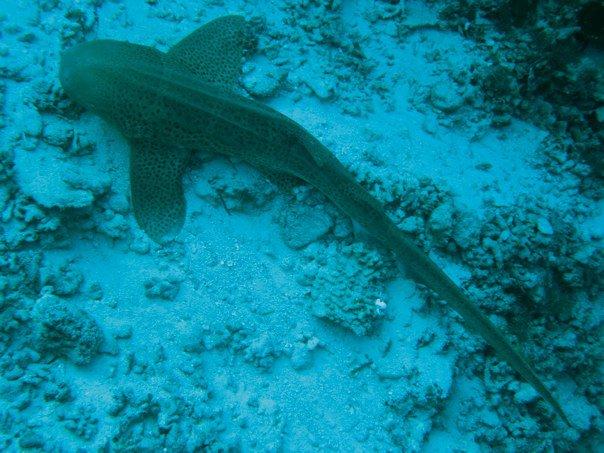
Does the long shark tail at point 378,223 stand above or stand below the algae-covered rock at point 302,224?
above

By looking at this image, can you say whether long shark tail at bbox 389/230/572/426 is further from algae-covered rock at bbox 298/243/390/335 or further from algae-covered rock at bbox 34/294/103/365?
algae-covered rock at bbox 34/294/103/365

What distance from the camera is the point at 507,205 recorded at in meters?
4.98

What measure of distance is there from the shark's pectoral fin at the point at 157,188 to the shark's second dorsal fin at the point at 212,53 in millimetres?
1118

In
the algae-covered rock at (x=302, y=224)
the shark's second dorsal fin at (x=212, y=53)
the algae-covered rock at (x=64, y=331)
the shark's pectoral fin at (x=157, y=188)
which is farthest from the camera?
the shark's second dorsal fin at (x=212, y=53)

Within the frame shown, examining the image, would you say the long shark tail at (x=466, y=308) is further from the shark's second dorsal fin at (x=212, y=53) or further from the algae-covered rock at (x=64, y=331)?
the algae-covered rock at (x=64, y=331)

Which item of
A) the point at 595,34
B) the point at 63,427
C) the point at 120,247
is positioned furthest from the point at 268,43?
the point at 63,427

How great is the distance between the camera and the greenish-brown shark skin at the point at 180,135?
14.4ft

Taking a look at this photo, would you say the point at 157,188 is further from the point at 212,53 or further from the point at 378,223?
the point at 378,223

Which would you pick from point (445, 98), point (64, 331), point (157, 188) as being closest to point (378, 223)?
point (445, 98)

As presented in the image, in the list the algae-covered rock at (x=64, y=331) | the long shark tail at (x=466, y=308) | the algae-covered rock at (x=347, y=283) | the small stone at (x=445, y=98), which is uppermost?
the small stone at (x=445, y=98)

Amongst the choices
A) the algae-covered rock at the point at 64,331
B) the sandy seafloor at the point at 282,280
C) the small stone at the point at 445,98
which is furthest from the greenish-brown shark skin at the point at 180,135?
the small stone at the point at 445,98

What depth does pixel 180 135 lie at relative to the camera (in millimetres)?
4535

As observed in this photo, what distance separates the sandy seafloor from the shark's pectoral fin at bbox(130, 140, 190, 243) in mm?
139

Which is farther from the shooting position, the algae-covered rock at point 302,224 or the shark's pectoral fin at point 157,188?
the algae-covered rock at point 302,224
